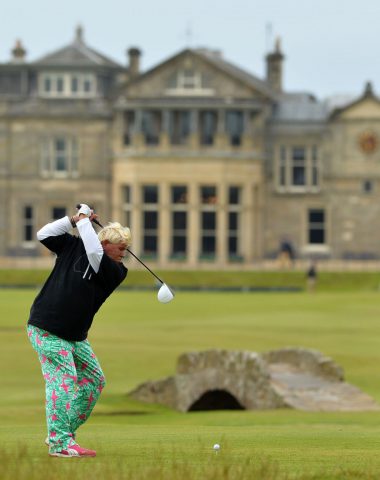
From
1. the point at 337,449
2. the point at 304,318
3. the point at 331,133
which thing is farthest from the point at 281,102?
the point at 337,449

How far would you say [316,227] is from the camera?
268ft

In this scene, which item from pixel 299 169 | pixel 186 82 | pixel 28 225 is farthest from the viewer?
pixel 28 225

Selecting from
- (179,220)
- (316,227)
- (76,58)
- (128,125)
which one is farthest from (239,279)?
(76,58)

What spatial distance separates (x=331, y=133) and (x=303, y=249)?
6.01 metres

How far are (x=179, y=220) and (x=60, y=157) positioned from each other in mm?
7632

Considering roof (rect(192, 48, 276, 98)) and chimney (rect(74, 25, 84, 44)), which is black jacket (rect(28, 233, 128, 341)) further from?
chimney (rect(74, 25, 84, 44))

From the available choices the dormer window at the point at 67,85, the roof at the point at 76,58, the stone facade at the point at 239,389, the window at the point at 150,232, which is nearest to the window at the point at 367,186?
the window at the point at 150,232

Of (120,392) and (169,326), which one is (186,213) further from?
(120,392)

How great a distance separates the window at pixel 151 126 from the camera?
80.8 metres

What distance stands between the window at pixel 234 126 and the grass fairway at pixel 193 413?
24.7 meters

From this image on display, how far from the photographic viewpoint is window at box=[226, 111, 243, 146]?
265ft

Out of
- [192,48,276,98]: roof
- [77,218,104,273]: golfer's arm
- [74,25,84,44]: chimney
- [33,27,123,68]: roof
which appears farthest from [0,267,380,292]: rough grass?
[77,218,104,273]: golfer's arm

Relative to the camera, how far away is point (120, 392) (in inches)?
1012

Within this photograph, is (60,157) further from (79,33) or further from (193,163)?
(79,33)
